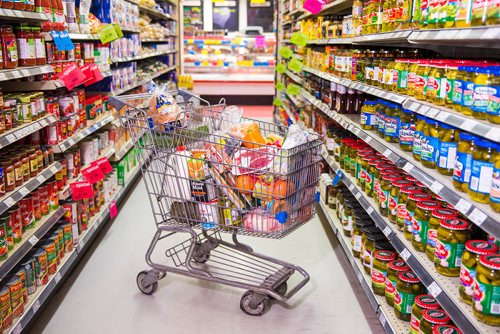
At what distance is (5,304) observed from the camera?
244cm

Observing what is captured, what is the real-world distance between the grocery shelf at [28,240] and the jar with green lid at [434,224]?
1913 millimetres

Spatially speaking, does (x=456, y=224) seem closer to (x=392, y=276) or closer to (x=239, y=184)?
(x=392, y=276)

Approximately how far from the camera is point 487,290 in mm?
1765

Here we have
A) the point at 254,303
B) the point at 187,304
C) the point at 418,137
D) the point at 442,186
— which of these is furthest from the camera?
the point at 187,304

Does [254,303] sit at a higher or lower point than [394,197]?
lower

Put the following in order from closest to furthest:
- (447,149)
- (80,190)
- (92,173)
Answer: (447,149), (80,190), (92,173)

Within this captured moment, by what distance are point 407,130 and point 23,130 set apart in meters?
1.98

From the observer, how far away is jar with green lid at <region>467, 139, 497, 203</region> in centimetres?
181

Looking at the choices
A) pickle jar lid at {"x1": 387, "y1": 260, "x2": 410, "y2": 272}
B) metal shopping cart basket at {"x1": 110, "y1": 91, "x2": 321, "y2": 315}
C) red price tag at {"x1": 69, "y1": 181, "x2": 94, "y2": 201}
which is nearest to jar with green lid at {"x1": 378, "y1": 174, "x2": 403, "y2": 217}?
pickle jar lid at {"x1": 387, "y1": 260, "x2": 410, "y2": 272}

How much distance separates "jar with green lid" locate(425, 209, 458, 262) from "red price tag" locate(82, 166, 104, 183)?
7.57 feet

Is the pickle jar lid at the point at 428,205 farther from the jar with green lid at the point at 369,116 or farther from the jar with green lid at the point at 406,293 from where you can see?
the jar with green lid at the point at 369,116

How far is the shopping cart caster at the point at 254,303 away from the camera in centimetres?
298

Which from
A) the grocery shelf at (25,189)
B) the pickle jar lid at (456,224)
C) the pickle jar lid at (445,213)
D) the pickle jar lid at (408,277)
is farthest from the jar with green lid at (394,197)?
the grocery shelf at (25,189)

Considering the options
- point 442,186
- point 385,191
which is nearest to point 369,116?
point 385,191
